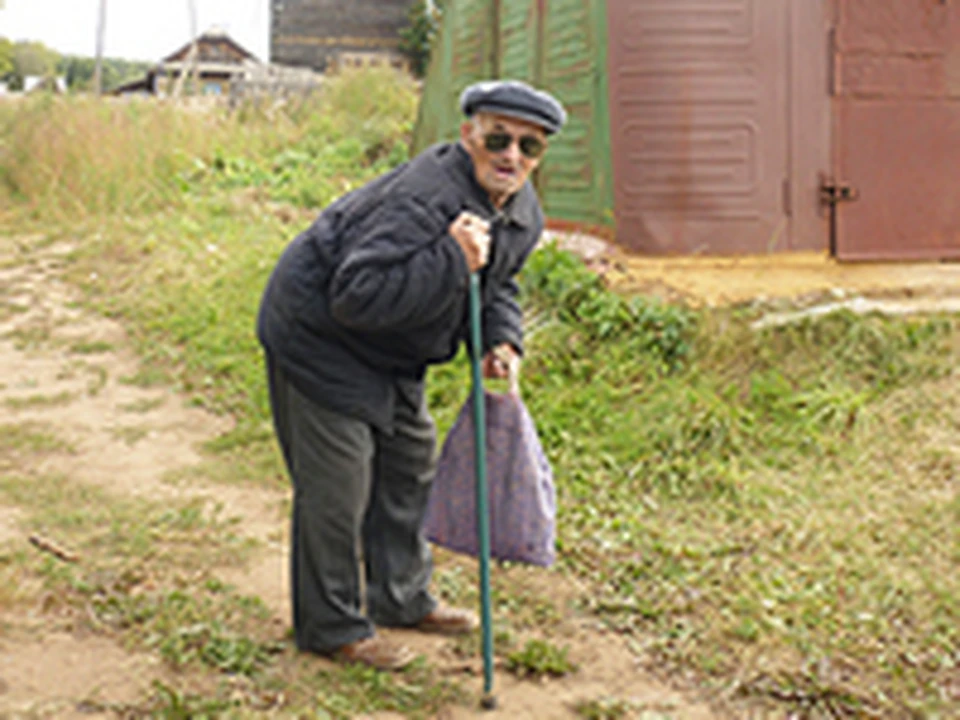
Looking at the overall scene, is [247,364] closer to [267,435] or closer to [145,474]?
[267,435]

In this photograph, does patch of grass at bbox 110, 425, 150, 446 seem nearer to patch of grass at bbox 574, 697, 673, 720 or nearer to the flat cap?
patch of grass at bbox 574, 697, 673, 720

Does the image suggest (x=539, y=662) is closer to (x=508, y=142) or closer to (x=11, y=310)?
(x=508, y=142)

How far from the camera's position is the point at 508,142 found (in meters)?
3.36

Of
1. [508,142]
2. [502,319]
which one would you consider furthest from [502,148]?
[502,319]

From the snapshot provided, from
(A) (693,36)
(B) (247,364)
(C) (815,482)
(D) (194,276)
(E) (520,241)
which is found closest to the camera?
(E) (520,241)

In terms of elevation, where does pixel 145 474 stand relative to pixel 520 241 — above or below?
below

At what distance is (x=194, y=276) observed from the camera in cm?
948

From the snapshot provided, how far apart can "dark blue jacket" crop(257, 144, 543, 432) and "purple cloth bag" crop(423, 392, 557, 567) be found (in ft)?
0.79

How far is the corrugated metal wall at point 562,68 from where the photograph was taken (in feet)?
24.9

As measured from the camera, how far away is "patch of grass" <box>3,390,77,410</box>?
7.24m

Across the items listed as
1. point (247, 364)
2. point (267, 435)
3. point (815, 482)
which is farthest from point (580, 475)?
point (247, 364)

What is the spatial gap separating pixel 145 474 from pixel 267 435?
79 cm

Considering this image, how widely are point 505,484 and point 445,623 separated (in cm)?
61

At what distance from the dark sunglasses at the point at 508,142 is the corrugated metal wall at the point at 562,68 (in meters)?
4.16
